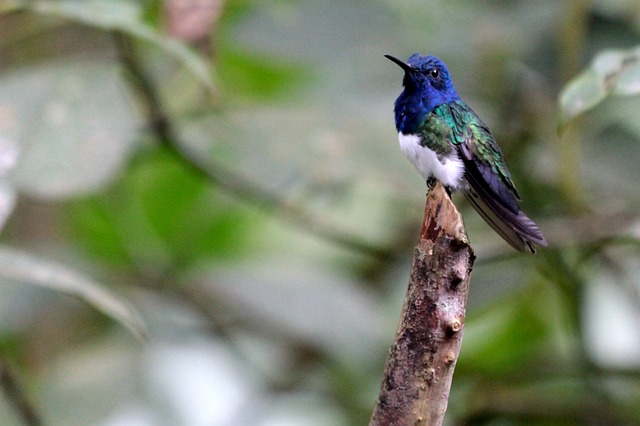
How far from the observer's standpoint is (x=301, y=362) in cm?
451

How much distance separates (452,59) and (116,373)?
194cm

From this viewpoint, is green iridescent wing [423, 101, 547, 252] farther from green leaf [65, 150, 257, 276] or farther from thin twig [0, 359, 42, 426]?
green leaf [65, 150, 257, 276]

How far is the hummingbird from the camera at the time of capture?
87.0 inches

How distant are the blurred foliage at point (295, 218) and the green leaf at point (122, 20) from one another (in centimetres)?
8

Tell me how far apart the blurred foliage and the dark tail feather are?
65 cm

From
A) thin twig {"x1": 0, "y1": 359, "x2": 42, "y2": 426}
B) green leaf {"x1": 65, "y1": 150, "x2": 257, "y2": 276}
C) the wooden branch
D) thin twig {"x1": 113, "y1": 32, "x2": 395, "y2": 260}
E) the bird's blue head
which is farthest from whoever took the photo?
green leaf {"x1": 65, "y1": 150, "x2": 257, "y2": 276}

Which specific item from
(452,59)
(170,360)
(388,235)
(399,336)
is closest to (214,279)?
(170,360)

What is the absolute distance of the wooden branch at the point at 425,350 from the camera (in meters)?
1.58

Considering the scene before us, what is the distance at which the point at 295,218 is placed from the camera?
13.4 ft

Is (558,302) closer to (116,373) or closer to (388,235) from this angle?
(388,235)

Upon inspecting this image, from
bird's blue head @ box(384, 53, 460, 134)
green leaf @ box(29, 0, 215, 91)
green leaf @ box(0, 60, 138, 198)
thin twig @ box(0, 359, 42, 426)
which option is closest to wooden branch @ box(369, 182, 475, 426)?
bird's blue head @ box(384, 53, 460, 134)

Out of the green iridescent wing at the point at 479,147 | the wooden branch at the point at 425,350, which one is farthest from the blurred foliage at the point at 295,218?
the wooden branch at the point at 425,350

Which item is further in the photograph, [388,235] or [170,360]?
[388,235]

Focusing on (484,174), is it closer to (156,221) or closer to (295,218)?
(295,218)
